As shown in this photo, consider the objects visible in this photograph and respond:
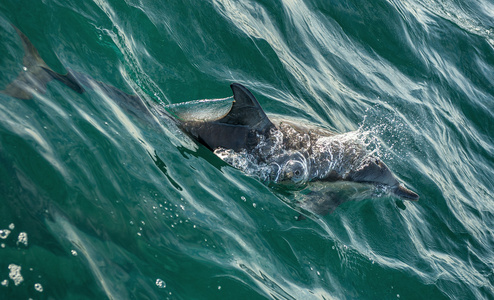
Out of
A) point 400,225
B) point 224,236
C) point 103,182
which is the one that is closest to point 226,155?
point 224,236

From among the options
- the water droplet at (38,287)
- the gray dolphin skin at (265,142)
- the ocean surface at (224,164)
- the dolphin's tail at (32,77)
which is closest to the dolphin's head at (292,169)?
the gray dolphin skin at (265,142)

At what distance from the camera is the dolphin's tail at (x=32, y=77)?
394cm

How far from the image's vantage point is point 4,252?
8.76 feet

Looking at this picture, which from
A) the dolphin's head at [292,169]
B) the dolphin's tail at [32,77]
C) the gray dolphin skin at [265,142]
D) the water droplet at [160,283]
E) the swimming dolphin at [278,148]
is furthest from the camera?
the dolphin's head at [292,169]

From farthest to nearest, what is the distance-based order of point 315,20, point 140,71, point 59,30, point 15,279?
point 315,20, point 140,71, point 59,30, point 15,279

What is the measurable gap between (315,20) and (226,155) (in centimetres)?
552

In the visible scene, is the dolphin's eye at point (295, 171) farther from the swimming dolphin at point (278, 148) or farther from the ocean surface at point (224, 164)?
the ocean surface at point (224, 164)

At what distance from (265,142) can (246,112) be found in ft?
1.62

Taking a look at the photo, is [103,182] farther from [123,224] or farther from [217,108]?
[217,108]

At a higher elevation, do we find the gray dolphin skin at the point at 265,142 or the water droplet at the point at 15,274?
the water droplet at the point at 15,274

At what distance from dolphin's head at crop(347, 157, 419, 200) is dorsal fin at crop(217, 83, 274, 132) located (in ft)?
4.91

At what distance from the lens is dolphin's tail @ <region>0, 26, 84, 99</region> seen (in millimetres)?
3944

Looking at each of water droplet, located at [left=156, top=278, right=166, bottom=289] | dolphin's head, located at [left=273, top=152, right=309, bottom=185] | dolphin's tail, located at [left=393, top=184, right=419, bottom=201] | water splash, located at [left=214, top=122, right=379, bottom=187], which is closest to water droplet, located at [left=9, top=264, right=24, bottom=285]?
water droplet, located at [left=156, top=278, right=166, bottom=289]

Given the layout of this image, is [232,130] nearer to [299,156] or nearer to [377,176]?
[299,156]
